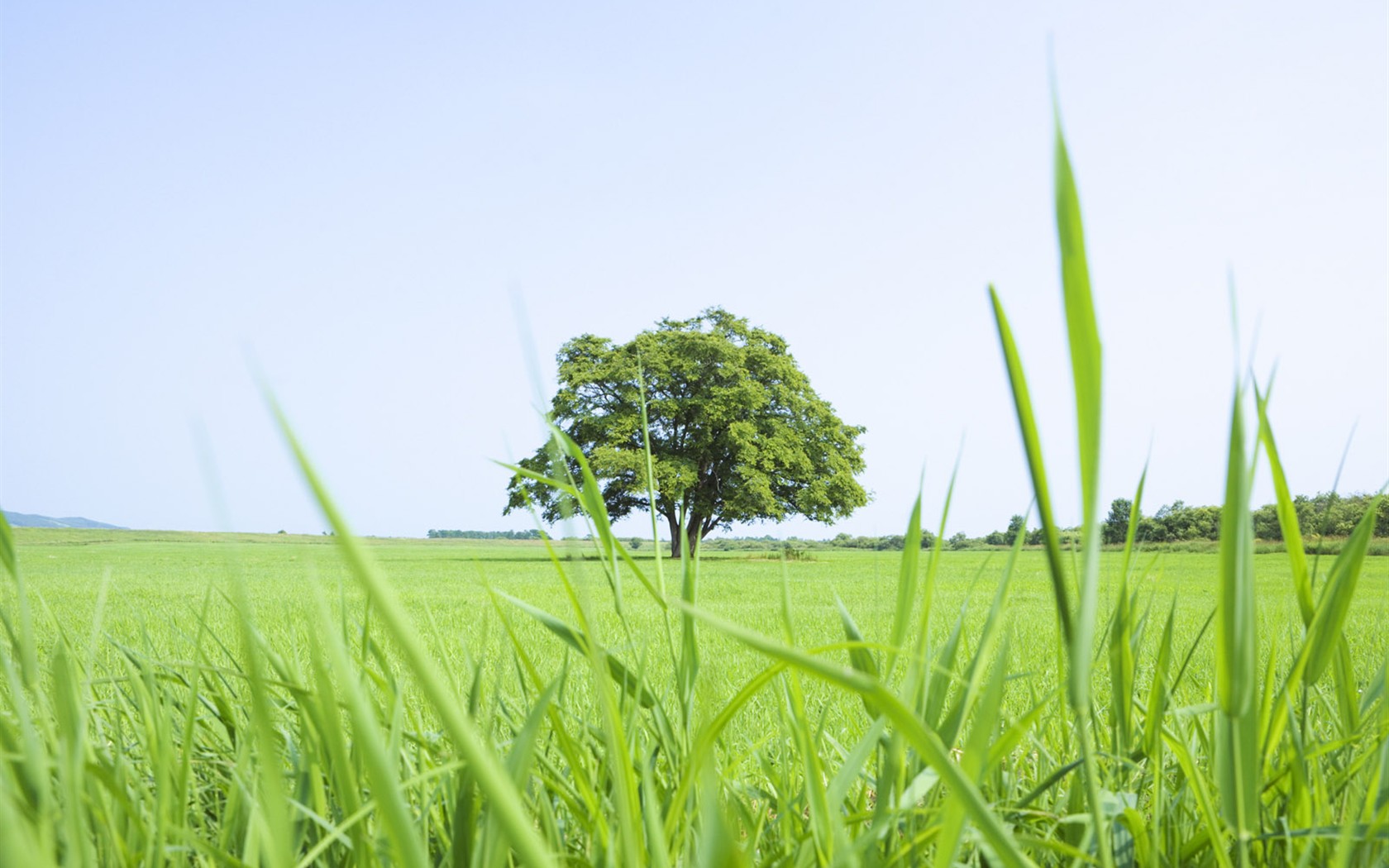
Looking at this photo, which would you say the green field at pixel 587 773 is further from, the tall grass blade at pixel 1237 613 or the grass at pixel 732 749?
the tall grass blade at pixel 1237 613

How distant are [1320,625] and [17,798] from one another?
0.94 m

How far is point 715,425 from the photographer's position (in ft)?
91.7

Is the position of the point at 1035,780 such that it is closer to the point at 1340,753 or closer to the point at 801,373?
the point at 1340,753

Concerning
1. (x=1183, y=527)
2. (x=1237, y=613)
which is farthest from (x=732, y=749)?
(x=1183, y=527)

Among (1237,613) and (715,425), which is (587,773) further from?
(715,425)

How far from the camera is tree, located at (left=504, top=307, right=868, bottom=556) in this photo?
26.6 metres

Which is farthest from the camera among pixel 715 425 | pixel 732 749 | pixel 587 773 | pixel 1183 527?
pixel 715 425

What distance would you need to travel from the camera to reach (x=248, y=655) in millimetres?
331

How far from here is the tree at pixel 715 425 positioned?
2664cm

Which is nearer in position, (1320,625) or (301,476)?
(301,476)

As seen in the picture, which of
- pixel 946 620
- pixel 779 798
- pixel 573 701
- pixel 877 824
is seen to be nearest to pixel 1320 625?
pixel 877 824

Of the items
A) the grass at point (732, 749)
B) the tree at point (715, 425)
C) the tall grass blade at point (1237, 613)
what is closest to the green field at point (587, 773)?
the grass at point (732, 749)

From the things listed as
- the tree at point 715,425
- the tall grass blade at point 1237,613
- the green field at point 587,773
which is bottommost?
the green field at point 587,773

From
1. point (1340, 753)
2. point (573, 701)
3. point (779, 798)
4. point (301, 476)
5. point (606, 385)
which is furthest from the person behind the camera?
point (606, 385)
